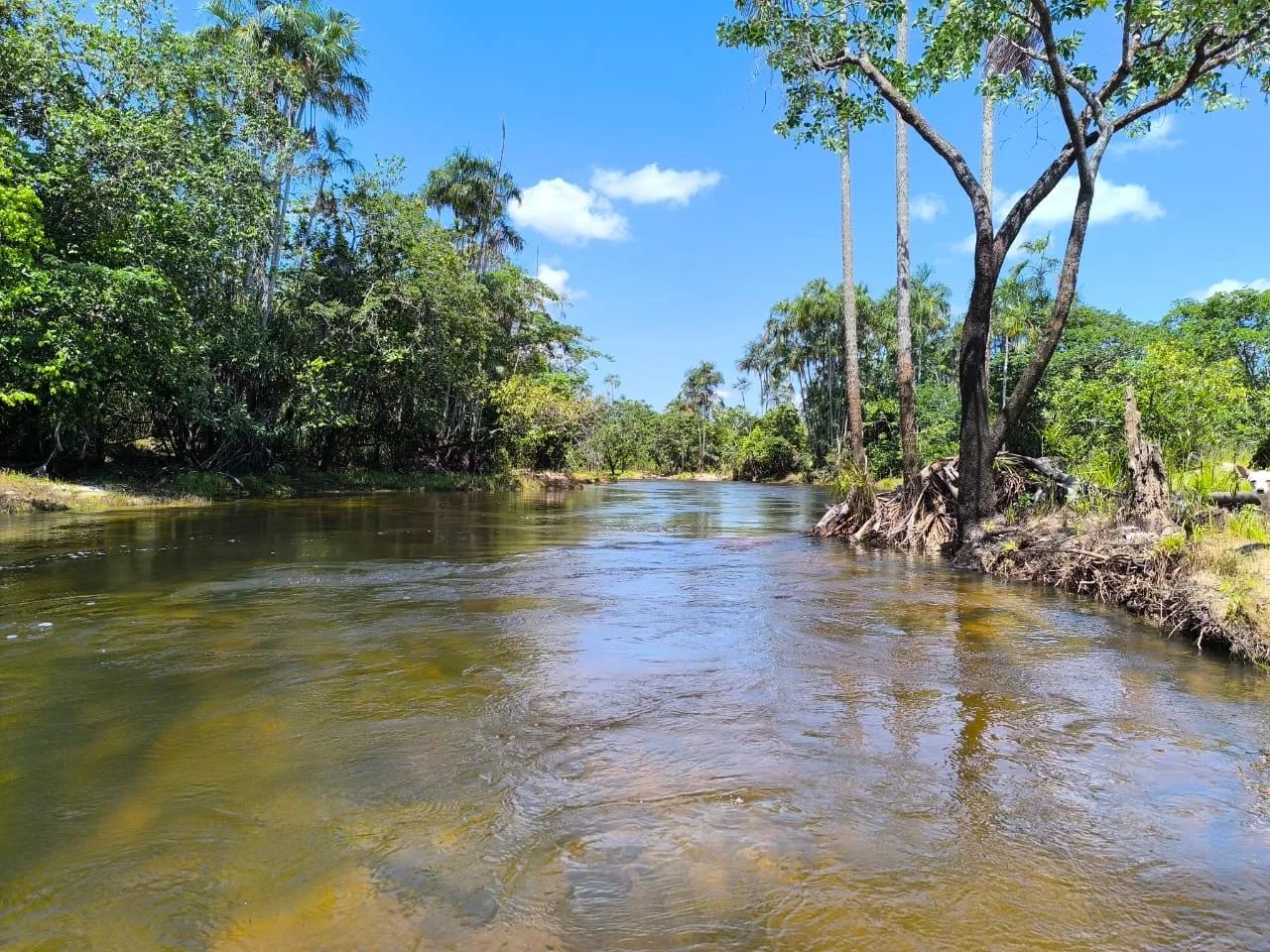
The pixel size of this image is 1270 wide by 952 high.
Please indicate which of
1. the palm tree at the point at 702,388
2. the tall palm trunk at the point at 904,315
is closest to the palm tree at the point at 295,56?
the tall palm trunk at the point at 904,315

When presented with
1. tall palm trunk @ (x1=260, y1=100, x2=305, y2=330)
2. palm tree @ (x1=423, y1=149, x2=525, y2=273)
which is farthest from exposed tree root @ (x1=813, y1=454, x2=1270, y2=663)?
palm tree @ (x1=423, y1=149, x2=525, y2=273)

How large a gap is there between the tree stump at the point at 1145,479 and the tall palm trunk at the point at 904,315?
5088 mm

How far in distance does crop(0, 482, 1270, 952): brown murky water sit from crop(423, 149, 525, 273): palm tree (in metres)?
36.5

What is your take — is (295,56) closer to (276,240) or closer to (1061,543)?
(276,240)

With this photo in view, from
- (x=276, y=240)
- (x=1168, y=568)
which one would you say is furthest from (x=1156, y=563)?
(x=276, y=240)

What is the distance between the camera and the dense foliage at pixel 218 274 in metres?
17.2

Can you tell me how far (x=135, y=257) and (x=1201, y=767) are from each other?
2324cm

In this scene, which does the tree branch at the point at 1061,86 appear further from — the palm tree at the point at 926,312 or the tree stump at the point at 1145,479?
the palm tree at the point at 926,312

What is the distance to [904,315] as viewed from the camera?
15695mm

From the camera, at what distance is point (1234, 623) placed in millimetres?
6094

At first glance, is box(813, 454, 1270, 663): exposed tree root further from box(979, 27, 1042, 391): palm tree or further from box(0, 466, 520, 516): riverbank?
box(0, 466, 520, 516): riverbank

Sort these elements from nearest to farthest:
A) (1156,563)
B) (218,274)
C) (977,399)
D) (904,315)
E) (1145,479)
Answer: (1156,563) → (1145,479) → (977,399) → (904,315) → (218,274)

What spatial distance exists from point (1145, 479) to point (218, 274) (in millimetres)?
25175

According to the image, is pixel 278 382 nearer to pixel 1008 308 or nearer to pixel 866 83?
pixel 866 83
